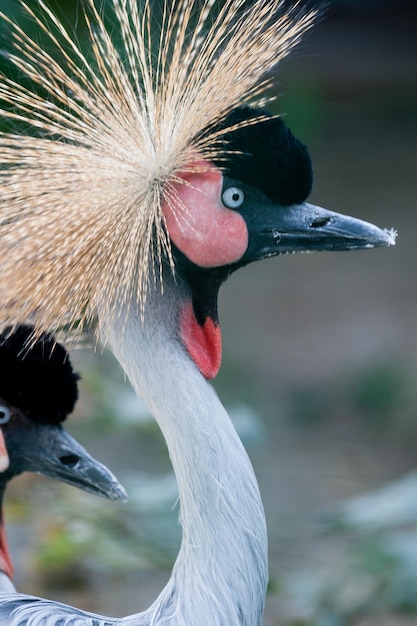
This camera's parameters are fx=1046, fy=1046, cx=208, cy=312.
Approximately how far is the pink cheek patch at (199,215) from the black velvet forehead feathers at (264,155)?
0.03m

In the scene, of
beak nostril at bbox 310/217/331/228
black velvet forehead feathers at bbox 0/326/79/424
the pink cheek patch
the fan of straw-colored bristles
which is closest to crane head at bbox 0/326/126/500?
black velvet forehead feathers at bbox 0/326/79/424

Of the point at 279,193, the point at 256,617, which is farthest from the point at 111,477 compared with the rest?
the point at 279,193

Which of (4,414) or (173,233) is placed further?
(4,414)

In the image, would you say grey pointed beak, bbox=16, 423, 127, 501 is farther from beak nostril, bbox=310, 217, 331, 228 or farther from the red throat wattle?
beak nostril, bbox=310, 217, 331, 228

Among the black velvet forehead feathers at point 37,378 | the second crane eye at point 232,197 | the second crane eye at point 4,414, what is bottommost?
the second crane eye at point 4,414

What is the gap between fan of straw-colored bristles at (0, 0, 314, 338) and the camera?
1323mm

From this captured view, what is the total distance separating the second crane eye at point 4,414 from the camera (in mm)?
1668

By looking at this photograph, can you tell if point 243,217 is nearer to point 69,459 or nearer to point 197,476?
point 197,476

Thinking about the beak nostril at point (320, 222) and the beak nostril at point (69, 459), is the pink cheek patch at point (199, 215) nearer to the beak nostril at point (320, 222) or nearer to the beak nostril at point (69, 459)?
the beak nostril at point (320, 222)

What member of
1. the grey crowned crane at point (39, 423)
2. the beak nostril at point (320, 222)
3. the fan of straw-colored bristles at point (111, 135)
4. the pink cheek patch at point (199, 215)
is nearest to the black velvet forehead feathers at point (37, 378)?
the grey crowned crane at point (39, 423)

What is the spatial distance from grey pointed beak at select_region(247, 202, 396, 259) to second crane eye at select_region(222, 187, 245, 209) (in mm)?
40

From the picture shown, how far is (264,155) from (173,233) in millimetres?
151

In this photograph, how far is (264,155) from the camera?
4.33ft

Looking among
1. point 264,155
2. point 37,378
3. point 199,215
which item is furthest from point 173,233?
point 37,378
